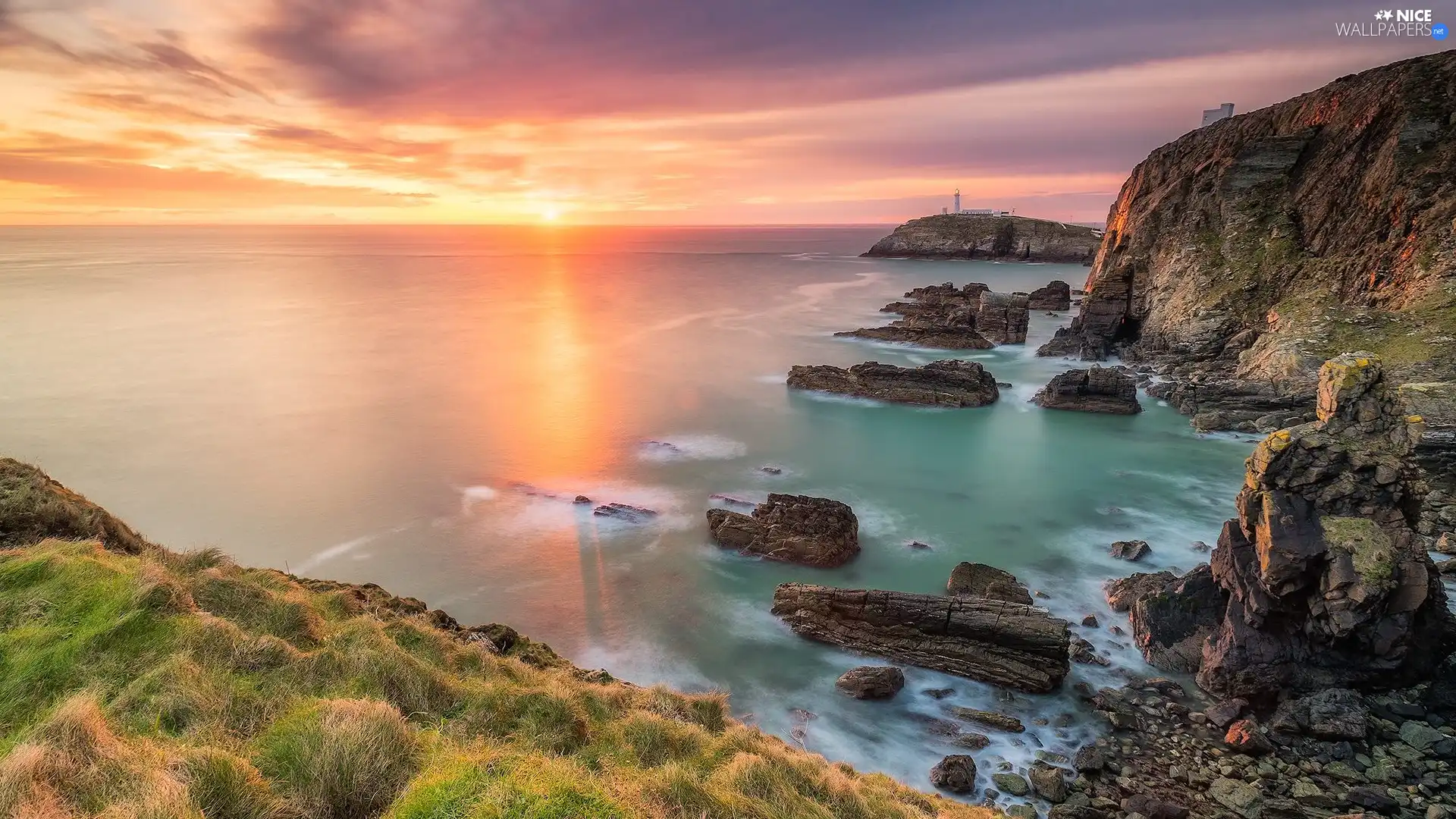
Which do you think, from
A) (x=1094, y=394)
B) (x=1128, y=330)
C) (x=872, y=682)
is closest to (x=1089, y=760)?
(x=872, y=682)

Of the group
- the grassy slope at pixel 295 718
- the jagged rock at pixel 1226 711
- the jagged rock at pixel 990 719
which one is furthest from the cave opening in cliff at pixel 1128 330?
the grassy slope at pixel 295 718

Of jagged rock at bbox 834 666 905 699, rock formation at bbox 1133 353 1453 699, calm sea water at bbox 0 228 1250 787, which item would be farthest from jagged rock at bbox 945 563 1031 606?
jagged rock at bbox 834 666 905 699

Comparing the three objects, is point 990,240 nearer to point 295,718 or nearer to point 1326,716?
point 1326,716

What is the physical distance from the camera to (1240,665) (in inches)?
493

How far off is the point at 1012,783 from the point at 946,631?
12.6 feet

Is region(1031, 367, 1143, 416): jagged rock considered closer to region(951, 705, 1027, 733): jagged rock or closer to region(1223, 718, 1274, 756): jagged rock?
region(1223, 718, 1274, 756): jagged rock

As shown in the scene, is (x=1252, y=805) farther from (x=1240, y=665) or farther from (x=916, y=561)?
(x=916, y=561)

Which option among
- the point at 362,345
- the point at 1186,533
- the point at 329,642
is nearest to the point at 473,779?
the point at 329,642

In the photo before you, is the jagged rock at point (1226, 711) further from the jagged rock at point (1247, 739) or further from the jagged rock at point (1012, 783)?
the jagged rock at point (1012, 783)

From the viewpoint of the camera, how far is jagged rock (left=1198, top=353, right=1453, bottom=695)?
39.1 feet

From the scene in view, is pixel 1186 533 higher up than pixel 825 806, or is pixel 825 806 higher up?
pixel 825 806

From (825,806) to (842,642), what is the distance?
7871mm

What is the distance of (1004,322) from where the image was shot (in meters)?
50.8

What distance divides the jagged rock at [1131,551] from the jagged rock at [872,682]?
8.67m
